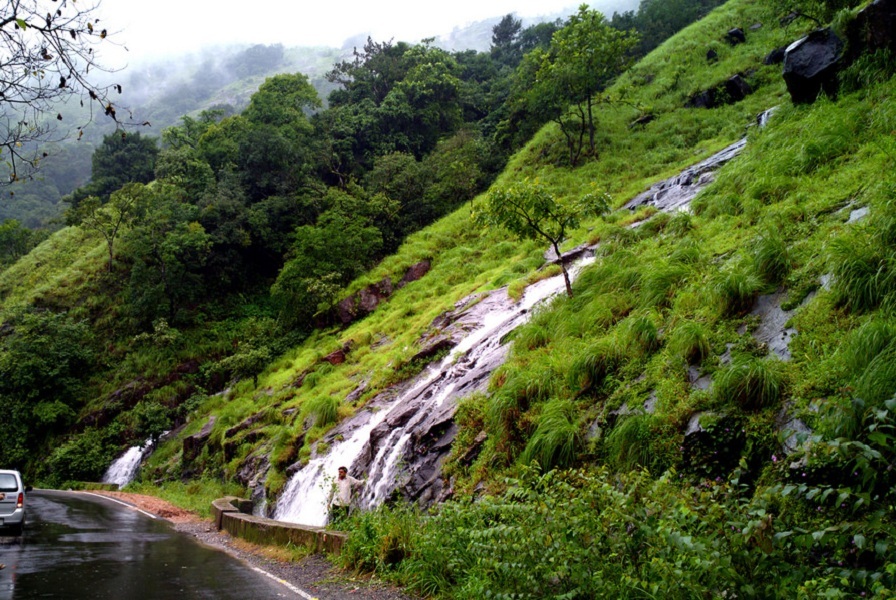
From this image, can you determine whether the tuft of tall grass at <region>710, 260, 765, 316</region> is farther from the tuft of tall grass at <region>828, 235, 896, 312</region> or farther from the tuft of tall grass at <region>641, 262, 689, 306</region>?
the tuft of tall grass at <region>641, 262, 689, 306</region>

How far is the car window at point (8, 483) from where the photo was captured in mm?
11195

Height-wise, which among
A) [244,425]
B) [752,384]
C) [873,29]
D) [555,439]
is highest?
[873,29]

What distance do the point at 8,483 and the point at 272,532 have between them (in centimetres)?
615

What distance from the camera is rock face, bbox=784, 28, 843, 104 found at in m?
12.6

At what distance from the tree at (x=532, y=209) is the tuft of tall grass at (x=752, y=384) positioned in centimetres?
535

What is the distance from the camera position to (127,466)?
Answer: 2758cm

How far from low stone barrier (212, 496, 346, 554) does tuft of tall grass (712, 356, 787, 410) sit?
549cm

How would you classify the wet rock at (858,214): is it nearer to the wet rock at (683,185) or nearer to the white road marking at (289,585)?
the wet rock at (683,185)

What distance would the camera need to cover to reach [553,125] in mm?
32438

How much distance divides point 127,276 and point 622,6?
411ft

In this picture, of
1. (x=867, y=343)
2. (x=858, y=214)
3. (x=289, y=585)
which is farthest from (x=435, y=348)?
(x=867, y=343)

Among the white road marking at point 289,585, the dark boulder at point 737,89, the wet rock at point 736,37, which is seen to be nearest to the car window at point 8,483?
the white road marking at point 289,585

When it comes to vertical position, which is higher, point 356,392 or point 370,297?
point 370,297

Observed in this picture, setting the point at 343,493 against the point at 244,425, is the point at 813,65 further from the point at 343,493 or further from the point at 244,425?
the point at 244,425
